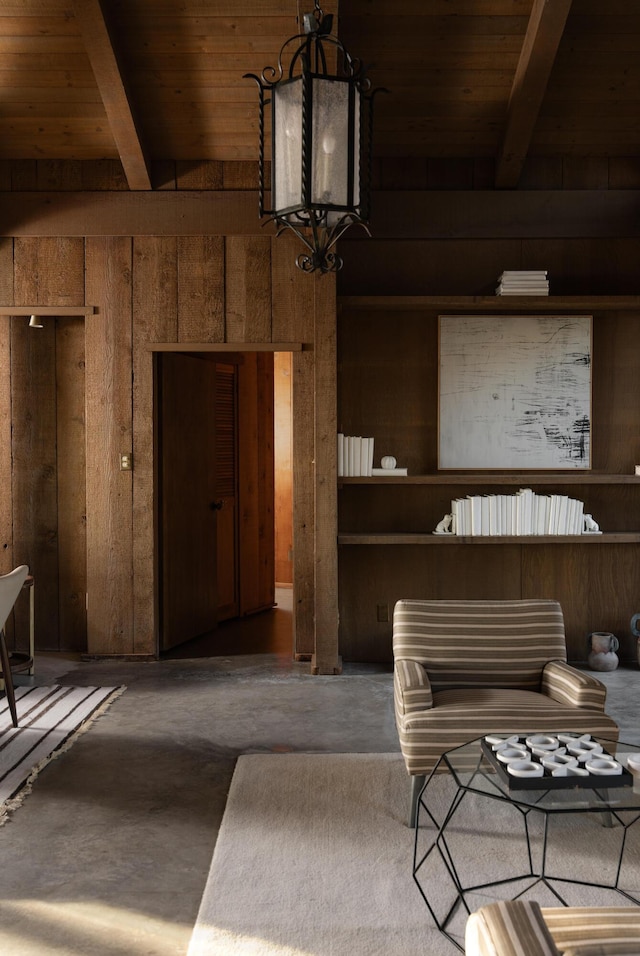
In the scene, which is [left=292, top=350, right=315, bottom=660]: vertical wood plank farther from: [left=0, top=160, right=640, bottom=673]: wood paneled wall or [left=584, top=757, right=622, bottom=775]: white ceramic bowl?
[left=584, top=757, right=622, bottom=775]: white ceramic bowl

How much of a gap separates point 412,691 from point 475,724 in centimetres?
26

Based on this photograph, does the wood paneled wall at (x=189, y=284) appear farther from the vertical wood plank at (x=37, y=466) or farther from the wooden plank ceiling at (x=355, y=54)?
the vertical wood plank at (x=37, y=466)

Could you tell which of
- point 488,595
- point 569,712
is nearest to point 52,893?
point 569,712

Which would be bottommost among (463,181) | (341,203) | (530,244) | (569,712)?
(569,712)

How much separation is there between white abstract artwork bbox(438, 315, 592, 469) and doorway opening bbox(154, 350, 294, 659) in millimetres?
1812

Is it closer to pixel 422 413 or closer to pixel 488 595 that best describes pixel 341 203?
pixel 422 413

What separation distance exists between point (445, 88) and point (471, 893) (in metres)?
4.36

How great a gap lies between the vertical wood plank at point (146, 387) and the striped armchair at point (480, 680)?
91.5 inches

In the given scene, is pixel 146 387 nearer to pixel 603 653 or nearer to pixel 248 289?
pixel 248 289

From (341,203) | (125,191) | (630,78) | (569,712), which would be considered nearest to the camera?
(341,203)

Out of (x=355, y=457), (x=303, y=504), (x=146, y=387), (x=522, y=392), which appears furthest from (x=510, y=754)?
(x=146, y=387)

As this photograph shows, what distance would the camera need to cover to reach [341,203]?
248cm

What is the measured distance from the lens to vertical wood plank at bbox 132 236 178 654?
546cm

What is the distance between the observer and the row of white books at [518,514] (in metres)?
5.18
